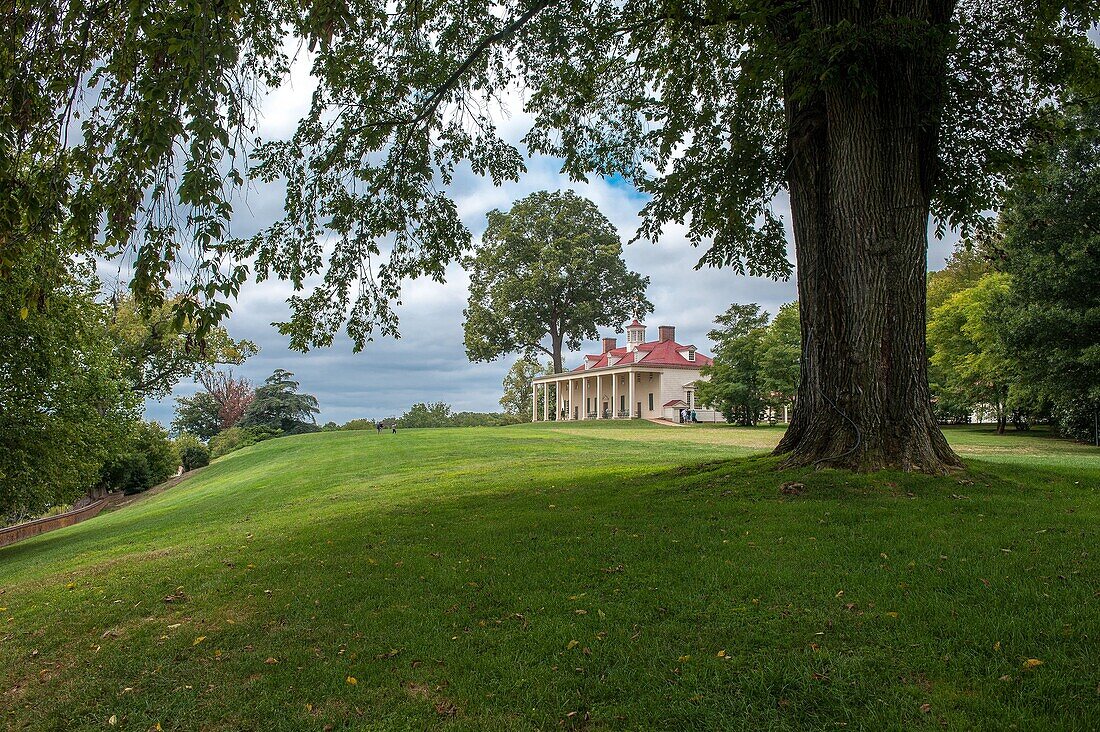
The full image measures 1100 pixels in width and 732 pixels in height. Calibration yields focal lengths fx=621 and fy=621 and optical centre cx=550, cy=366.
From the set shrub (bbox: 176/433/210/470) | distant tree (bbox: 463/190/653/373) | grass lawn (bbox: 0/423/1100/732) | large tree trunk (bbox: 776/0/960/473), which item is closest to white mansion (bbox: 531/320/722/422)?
distant tree (bbox: 463/190/653/373)

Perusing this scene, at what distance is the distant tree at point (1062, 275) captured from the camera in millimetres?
22094

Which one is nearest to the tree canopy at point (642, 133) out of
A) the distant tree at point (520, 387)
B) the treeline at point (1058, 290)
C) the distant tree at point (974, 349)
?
the treeline at point (1058, 290)

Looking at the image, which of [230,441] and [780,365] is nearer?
[780,365]

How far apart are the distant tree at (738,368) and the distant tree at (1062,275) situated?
18110 mm

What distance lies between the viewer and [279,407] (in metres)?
53.1

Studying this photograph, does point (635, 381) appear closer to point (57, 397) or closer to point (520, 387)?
point (520, 387)

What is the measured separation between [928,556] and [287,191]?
36.1 feet

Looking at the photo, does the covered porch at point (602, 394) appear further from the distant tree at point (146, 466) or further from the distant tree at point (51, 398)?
the distant tree at point (51, 398)

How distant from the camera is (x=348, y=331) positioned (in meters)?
12.3

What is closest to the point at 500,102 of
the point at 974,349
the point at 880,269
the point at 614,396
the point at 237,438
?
the point at 880,269

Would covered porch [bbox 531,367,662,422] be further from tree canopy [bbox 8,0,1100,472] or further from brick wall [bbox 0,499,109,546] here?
tree canopy [bbox 8,0,1100,472]

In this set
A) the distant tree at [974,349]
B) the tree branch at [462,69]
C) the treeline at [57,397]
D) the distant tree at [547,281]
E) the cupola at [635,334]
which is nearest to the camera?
the tree branch at [462,69]

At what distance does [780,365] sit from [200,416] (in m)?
48.1

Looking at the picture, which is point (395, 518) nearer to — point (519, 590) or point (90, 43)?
point (519, 590)
